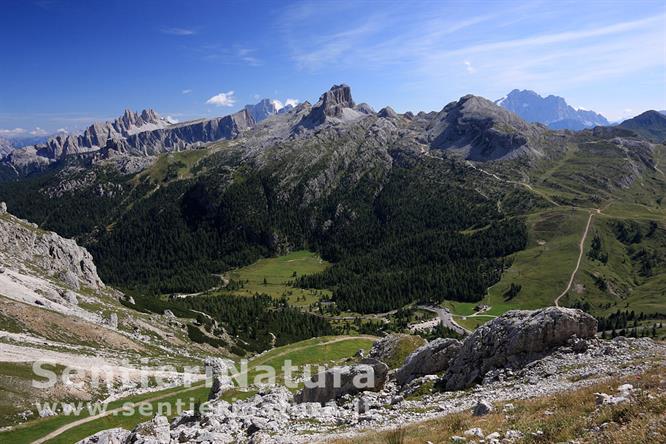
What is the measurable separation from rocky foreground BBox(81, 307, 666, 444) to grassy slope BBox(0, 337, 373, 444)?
13087 millimetres

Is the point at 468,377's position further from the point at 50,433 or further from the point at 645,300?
the point at 645,300

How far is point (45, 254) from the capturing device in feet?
376

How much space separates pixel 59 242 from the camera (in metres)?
121

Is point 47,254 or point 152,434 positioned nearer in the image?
point 152,434

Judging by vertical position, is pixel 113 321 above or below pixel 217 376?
below

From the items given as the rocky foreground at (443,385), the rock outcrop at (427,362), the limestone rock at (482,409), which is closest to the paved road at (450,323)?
the rock outcrop at (427,362)

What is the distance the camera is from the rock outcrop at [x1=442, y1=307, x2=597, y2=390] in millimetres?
35344

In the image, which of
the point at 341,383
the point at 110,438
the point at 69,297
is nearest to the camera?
the point at 110,438

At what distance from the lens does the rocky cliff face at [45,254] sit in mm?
103875

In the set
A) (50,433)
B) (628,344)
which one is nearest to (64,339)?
(50,433)

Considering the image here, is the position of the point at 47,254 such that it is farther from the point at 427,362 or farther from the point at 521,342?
the point at 521,342

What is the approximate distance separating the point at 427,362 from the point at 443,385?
3.81 metres

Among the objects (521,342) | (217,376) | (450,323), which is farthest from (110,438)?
(450,323)

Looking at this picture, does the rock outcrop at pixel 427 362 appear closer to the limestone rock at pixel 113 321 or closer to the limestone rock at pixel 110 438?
the limestone rock at pixel 110 438
